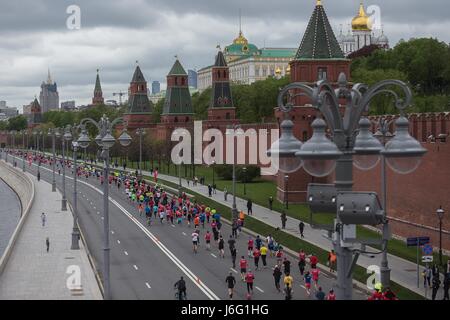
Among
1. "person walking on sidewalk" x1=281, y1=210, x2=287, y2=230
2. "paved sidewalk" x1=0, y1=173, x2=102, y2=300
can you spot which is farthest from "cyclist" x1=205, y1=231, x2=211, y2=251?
"person walking on sidewalk" x1=281, y1=210, x2=287, y2=230

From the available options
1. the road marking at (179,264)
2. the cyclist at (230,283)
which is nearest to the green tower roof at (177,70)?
the road marking at (179,264)

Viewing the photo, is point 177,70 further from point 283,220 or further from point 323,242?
point 323,242

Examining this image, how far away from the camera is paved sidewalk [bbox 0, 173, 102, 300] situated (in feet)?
84.2

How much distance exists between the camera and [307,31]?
184 ft

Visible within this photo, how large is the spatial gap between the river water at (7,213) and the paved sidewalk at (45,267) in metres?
4.16

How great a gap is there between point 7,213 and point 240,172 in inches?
920

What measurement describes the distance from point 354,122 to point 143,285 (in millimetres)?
18235

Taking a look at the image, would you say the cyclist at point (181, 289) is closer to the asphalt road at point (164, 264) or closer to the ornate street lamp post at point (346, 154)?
the asphalt road at point (164, 264)

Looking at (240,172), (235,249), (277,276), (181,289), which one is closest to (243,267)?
(277,276)

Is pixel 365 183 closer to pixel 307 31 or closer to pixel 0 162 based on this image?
pixel 307 31

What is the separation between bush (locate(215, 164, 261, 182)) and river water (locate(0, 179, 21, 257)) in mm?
18987

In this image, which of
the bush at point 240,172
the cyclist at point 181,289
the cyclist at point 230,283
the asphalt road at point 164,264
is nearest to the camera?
the cyclist at point 181,289

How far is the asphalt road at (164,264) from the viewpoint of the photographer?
2655cm
